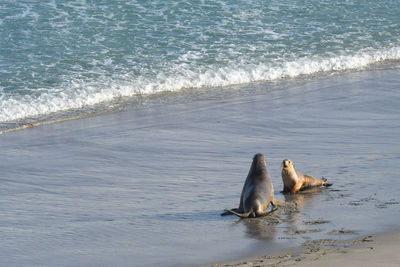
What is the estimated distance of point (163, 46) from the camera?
48.9 feet

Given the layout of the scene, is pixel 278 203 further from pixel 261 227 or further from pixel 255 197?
pixel 261 227

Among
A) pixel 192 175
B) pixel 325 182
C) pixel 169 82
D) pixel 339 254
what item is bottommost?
pixel 169 82

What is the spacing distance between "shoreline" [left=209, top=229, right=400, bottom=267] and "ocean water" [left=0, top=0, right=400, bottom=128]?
260 inches

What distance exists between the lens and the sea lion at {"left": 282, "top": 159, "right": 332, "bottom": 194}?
6.85 metres

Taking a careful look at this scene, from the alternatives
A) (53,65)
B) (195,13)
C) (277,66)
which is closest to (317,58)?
(277,66)

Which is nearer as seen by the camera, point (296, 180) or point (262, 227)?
point (262, 227)

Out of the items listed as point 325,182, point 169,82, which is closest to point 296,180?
point 325,182

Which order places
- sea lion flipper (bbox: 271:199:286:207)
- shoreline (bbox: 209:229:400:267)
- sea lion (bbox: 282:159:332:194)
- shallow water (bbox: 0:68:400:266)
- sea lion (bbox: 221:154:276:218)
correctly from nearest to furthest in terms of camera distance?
shoreline (bbox: 209:229:400:267), shallow water (bbox: 0:68:400:266), sea lion (bbox: 221:154:276:218), sea lion flipper (bbox: 271:199:286:207), sea lion (bbox: 282:159:332:194)

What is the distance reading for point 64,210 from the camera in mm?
6621

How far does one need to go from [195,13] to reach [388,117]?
816 centimetres

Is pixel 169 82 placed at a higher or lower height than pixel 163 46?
lower

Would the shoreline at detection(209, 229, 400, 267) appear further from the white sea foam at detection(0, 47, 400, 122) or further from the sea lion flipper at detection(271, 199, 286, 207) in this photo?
Result: the white sea foam at detection(0, 47, 400, 122)

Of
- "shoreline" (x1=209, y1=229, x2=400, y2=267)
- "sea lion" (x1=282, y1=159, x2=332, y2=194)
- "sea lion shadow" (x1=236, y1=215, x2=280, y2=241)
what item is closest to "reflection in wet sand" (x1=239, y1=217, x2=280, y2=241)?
"sea lion shadow" (x1=236, y1=215, x2=280, y2=241)

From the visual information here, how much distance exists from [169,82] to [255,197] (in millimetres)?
6827
